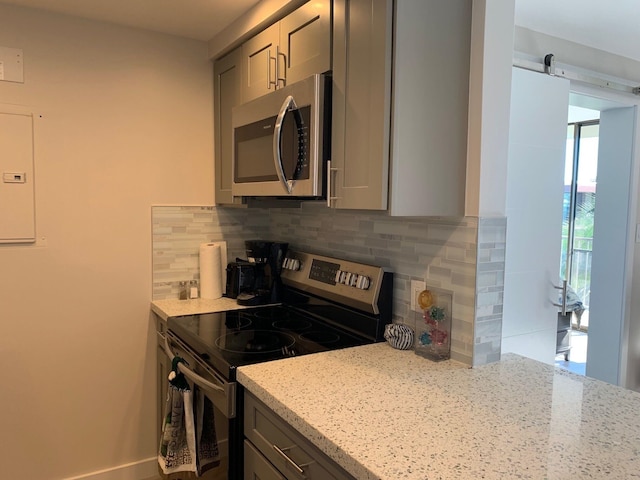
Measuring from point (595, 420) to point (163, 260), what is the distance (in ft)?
6.65

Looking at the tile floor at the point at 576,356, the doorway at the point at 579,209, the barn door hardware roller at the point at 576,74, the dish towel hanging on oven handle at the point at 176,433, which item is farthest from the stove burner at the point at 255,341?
the doorway at the point at 579,209

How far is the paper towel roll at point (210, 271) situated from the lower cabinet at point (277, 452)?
3.64 ft

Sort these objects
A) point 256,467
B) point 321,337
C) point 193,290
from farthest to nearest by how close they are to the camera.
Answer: point 193,290 < point 321,337 < point 256,467

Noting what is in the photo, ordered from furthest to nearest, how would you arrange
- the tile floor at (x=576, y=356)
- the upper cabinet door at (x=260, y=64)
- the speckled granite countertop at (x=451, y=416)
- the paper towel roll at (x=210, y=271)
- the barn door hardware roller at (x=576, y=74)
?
1. the tile floor at (x=576, y=356)
2. the paper towel roll at (x=210, y=271)
3. the barn door hardware roller at (x=576, y=74)
4. the upper cabinet door at (x=260, y=64)
5. the speckled granite countertop at (x=451, y=416)

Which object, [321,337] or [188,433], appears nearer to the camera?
[188,433]

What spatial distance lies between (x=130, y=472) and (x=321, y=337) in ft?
4.50

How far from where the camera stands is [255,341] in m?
1.85

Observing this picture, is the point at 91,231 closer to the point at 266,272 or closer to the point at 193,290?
the point at 193,290

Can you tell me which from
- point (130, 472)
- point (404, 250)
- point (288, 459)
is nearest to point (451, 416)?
point (288, 459)

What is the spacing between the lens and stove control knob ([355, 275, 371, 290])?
6.20 feet

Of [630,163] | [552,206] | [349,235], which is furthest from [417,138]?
[630,163]

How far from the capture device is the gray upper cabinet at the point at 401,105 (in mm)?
1434

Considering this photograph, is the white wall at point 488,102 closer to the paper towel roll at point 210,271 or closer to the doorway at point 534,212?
the doorway at point 534,212

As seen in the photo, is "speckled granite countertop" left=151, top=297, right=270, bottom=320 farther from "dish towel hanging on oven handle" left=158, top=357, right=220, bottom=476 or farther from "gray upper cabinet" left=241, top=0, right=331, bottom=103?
"gray upper cabinet" left=241, top=0, right=331, bottom=103
